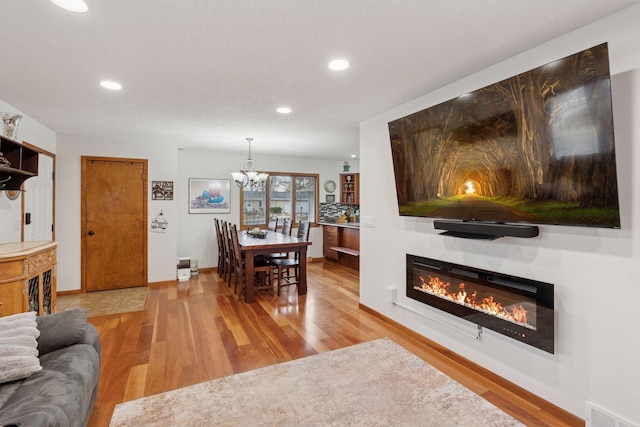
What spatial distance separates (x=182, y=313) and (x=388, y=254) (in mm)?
2610

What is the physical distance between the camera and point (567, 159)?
176 cm

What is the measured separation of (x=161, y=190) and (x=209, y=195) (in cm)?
114

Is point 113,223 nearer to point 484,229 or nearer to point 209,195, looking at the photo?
point 209,195

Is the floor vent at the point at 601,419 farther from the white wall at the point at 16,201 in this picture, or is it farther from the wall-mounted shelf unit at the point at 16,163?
the white wall at the point at 16,201

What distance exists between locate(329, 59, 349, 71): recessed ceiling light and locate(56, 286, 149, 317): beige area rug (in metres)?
3.75

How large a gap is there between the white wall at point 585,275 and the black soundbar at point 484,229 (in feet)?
0.45

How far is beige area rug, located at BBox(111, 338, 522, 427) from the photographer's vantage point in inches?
77.5

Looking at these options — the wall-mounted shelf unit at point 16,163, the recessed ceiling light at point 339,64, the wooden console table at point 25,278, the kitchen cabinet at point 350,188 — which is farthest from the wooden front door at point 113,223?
the kitchen cabinet at point 350,188

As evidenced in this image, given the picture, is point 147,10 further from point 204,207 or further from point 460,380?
point 204,207

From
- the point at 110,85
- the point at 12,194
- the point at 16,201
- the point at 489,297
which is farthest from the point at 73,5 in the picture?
the point at 489,297

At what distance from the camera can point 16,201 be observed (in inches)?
136

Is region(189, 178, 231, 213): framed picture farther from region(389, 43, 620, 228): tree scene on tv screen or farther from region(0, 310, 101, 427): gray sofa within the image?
region(389, 43, 620, 228): tree scene on tv screen

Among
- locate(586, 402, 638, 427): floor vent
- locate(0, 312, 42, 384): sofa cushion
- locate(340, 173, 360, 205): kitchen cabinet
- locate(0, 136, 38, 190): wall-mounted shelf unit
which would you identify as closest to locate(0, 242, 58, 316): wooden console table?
locate(0, 136, 38, 190): wall-mounted shelf unit

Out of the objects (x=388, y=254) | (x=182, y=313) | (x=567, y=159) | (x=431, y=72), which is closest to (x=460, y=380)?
(x=388, y=254)
